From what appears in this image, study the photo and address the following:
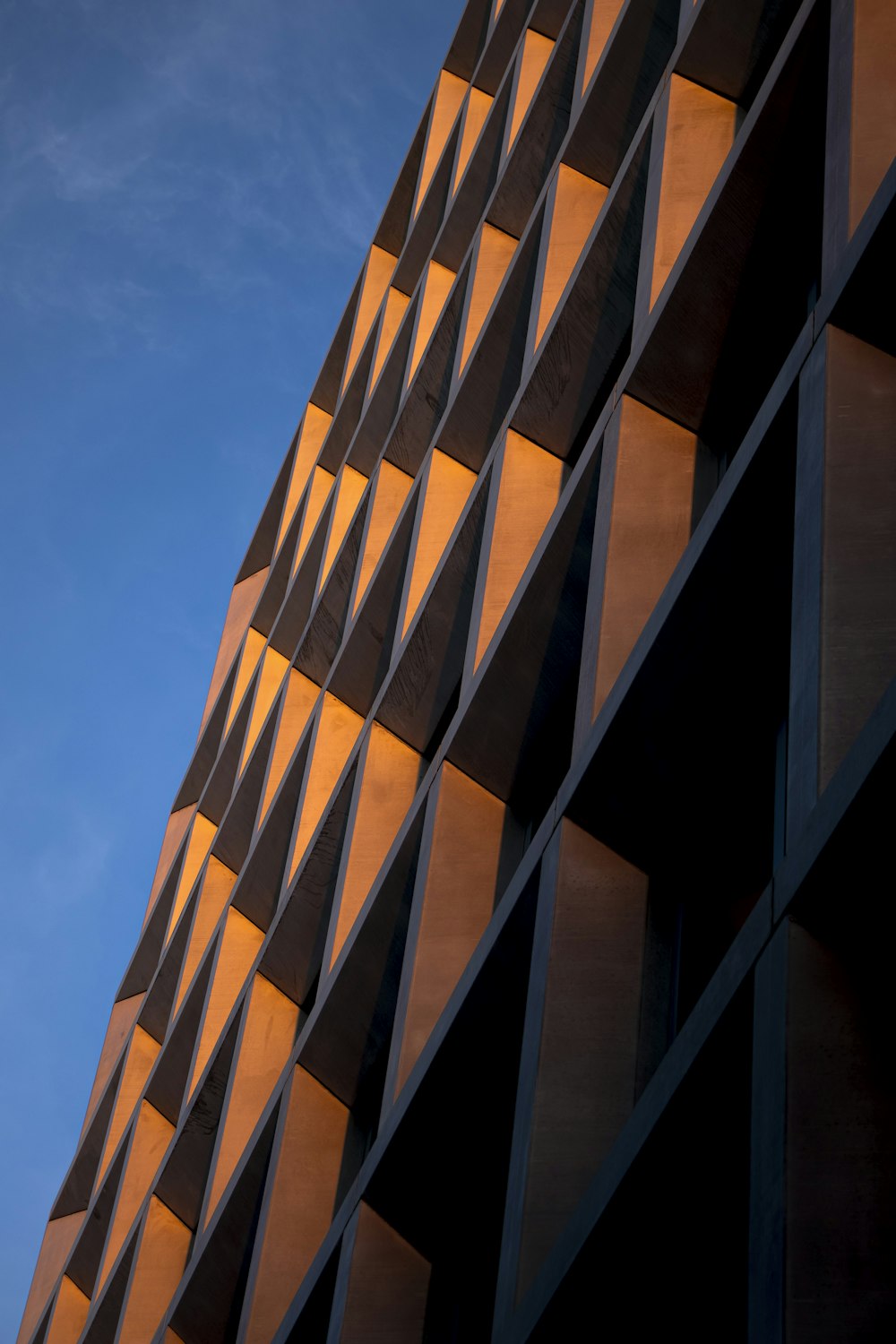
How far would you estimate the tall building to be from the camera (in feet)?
22.0

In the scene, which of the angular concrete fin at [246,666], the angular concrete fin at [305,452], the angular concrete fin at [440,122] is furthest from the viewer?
the angular concrete fin at [305,452]

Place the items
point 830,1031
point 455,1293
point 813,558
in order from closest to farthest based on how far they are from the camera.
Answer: point 830,1031
point 813,558
point 455,1293

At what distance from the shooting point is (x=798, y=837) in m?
6.64

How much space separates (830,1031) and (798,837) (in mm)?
805

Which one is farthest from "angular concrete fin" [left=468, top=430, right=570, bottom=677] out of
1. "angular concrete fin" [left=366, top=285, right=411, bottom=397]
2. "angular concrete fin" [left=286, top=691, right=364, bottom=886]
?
"angular concrete fin" [left=366, top=285, right=411, bottom=397]

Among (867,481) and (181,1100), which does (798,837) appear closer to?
(867,481)

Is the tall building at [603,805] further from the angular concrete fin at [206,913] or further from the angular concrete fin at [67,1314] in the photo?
the angular concrete fin at [67,1314]

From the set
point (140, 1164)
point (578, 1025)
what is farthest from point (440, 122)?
point (578, 1025)

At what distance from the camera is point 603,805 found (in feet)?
32.3

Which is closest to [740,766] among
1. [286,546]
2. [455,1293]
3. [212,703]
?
[455,1293]

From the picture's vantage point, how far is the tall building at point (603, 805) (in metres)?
6.70

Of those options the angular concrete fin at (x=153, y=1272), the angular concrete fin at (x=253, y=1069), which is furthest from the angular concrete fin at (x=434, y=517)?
the angular concrete fin at (x=153, y=1272)

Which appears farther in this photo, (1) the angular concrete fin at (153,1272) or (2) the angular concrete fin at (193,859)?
(2) the angular concrete fin at (193,859)

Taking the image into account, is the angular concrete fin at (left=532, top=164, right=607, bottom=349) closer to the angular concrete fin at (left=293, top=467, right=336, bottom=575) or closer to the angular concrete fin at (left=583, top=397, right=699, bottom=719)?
the angular concrete fin at (left=583, top=397, right=699, bottom=719)
